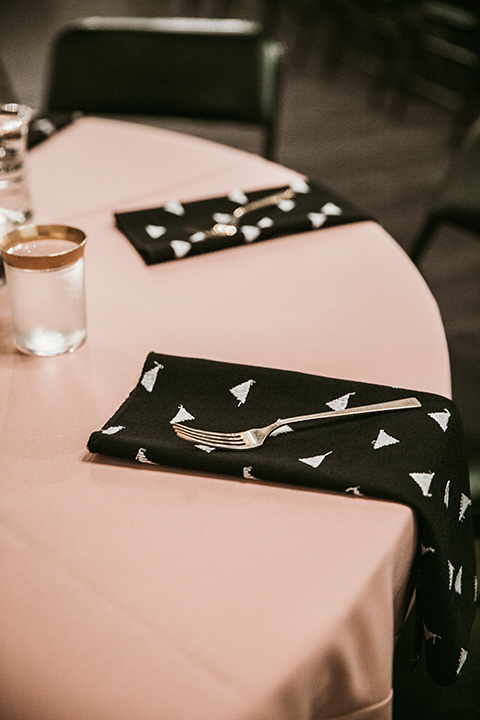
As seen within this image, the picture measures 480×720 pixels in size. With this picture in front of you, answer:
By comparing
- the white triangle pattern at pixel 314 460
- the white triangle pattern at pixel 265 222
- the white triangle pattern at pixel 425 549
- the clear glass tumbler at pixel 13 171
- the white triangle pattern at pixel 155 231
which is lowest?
the white triangle pattern at pixel 425 549

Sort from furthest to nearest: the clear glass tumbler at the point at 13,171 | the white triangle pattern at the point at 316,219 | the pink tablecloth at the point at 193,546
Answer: the white triangle pattern at the point at 316,219 → the clear glass tumbler at the point at 13,171 → the pink tablecloth at the point at 193,546

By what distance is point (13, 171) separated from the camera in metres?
1.04

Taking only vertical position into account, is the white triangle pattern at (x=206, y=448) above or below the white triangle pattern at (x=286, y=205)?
below

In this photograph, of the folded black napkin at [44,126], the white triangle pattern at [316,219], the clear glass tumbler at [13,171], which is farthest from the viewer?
the folded black napkin at [44,126]

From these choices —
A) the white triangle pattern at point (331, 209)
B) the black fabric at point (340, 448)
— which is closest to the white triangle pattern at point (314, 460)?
the black fabric at point (340, 448)

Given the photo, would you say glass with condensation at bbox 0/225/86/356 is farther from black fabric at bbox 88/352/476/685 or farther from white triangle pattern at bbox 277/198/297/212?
white triangle pattern at bbox 277/198/297/212

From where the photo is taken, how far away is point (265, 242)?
3.62ft

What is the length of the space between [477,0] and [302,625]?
15.3ft

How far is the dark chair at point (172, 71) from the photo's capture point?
6.05 feet

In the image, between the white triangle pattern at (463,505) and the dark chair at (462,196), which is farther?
the dark chair at (462,196)

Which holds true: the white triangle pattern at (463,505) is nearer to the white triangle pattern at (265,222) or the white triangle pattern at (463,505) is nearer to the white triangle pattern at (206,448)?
the white triangle pattern at (206,448)

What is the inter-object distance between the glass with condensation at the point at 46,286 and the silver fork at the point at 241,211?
0.30 m

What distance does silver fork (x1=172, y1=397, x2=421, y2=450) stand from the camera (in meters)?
0.67

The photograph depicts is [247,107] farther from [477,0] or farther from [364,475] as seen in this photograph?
[477,0]
